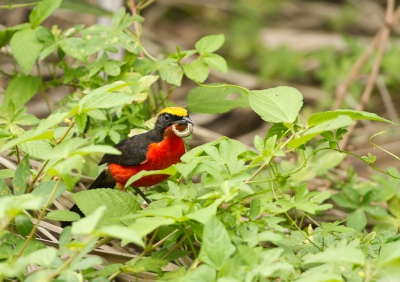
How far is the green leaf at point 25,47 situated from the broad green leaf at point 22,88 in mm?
265

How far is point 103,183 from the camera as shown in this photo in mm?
3816

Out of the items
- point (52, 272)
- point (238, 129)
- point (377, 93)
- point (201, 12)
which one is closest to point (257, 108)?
point (52, 272)

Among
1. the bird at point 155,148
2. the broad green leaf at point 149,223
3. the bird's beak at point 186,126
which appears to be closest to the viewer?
the broad green leaf at point 149,223

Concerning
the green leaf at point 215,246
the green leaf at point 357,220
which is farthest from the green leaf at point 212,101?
the green leaf at point 215,246

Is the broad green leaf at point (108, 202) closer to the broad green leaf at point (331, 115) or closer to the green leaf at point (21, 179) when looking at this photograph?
the green leaf at point (21, 179)

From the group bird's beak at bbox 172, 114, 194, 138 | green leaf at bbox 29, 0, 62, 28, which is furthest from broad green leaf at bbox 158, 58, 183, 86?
green leaf at bbox 29, 0, 62, 28

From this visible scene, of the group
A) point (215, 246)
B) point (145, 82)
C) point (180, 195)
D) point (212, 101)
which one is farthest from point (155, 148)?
point (215, 246)

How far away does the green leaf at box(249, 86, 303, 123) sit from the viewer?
8.37 ft

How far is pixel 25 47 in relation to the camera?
3.73m

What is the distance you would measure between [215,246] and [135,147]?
5.25ft

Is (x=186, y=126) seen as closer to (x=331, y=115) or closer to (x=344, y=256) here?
(x=331, y=115)

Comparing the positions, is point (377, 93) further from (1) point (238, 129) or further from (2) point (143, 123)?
(2) point (143, 123)

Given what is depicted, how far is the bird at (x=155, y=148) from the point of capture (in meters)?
3.44

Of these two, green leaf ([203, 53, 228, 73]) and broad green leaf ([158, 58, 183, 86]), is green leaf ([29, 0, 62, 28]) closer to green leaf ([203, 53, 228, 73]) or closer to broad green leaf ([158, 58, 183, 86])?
broad green leaf ([158, 58, 183, 86])
